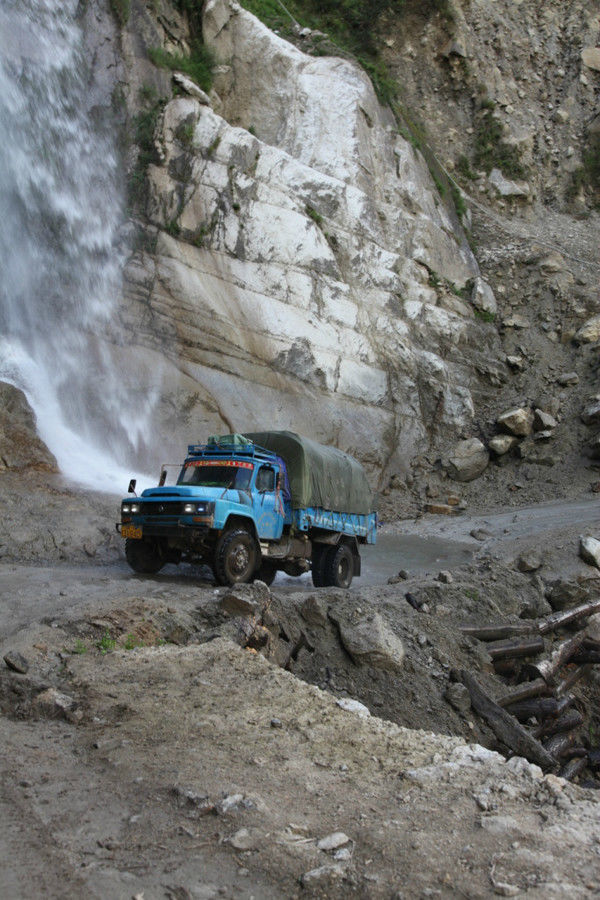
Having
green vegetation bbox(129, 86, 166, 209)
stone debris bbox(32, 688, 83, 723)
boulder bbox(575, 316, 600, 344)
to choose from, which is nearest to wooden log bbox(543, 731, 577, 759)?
stone debris bbox(32, 688, 83, 723)

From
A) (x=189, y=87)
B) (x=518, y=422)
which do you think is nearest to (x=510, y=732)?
(x=518, y=422)

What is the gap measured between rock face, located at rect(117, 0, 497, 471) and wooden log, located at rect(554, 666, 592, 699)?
13.1 m

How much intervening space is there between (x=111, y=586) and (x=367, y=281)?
64.0 ft

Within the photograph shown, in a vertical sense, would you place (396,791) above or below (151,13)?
below

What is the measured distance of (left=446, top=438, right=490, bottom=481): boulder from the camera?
84.4 ft

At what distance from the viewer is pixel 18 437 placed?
16875 mm

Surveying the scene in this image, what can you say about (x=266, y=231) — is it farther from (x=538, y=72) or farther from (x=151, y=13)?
(x=538, y=72)

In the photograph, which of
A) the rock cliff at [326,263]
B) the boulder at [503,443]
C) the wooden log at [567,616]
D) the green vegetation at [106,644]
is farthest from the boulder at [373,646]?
the boulder at [503,443]

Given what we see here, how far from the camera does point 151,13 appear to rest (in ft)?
85.2

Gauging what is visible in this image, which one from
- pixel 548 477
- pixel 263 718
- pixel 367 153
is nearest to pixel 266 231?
pixel 367 153

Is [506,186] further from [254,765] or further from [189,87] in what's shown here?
[254,765]

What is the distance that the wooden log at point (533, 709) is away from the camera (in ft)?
30.8

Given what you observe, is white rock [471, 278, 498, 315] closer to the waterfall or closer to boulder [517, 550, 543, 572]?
the waterfall

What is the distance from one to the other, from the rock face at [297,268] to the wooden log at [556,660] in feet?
42.2
